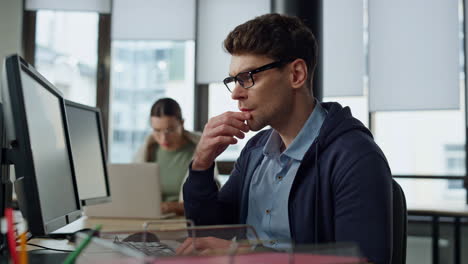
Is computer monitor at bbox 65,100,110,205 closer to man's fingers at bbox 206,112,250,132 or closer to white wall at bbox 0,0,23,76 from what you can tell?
man's fingers at bbox 206,112,250,132

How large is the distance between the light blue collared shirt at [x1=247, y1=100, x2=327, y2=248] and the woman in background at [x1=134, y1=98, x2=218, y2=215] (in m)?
1.47

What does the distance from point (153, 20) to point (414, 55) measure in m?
2.39

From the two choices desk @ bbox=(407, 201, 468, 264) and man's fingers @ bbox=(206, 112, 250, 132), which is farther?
desk @ bbox=(407, 201, 468, 264)

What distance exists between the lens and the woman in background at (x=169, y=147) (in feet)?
9.89

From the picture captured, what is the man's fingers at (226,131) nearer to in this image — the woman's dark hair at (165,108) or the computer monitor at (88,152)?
the computer monitor at (88,152)

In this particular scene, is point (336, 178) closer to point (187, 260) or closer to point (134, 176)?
point (187, 260)

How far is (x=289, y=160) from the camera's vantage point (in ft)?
4.58

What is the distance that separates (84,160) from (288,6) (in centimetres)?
276

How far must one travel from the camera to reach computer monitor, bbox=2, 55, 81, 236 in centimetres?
86

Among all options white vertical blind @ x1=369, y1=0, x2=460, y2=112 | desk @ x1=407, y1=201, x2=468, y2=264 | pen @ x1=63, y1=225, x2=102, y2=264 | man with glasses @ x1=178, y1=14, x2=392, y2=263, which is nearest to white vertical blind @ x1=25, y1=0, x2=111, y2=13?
white vertical blind @ x1=369, y1=0, x2=460, y2=112

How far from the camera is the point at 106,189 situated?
6.17 feet

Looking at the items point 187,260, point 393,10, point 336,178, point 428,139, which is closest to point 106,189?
point 336,178

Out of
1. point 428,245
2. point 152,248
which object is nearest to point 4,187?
point 152,248

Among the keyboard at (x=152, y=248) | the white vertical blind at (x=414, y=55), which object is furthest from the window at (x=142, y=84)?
the keyboard at (x=152, y=248)
